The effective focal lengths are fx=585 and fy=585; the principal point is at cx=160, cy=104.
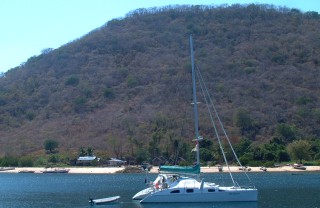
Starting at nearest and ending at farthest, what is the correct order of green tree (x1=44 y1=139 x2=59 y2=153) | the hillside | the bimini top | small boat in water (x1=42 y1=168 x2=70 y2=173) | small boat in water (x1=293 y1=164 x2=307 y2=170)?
1. the bimini top
2. small boat in water (x1=293 y1=164 x2=307 y2=170)
3. small boat in water (x1=42 y1=168 x2=70 y2=173)
4. green tree (x1=44 y1=139 x2=59 y2=153)
5. the hillside

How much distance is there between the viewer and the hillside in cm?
13138

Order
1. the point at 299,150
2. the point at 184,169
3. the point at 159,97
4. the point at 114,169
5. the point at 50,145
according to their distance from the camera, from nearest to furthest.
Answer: the point at 184,169 < the point at 299,150 < the point at 114,169 < the point at 50,145 < the point at 159,97

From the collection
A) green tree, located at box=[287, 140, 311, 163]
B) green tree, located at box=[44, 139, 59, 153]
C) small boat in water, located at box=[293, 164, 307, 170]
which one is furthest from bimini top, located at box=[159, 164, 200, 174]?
green tree, located at box=[44, 139, 59, 153]

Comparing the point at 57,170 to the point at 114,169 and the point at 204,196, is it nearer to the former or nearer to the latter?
the point at 114,169

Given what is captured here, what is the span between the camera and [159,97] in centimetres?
15738

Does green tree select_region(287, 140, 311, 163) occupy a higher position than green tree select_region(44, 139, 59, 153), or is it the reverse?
green tree select_region(44, 139, 59, 153)

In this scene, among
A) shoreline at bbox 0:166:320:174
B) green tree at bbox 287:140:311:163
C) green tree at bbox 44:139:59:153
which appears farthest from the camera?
green tree at bbox 44:139:59:153

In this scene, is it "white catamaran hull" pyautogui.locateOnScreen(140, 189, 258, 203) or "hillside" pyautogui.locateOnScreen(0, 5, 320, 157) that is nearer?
"white catamaran hull" pyautogui.locateOnScreen(140, 189, 258, 203)

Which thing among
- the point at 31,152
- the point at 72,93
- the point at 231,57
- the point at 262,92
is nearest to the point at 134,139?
the point at 31,152

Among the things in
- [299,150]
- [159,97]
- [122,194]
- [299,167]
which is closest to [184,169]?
→ [122,194]

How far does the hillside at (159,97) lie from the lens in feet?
431

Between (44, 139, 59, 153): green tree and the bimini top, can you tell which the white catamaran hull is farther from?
(44, 139, 59, 153): green tree

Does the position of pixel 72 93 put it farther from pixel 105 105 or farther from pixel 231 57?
pixel 231 57

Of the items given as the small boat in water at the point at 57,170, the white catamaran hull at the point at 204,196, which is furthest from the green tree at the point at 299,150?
the white catamaran hull at the point at 204,196
